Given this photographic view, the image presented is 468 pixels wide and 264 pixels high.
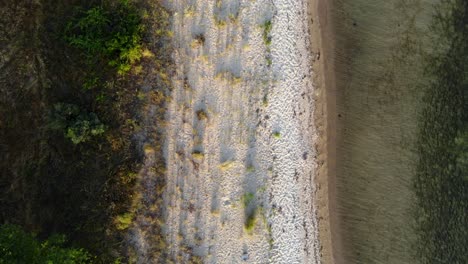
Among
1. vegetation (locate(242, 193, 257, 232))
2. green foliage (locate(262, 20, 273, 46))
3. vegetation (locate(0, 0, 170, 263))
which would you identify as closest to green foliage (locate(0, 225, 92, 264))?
vegetation (locate(0, 0, 170, 263))

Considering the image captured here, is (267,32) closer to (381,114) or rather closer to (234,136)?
(234,136)

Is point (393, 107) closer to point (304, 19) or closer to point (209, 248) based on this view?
point (304, 19)

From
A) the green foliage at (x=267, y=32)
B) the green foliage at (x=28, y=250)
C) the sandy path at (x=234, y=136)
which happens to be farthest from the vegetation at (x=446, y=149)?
the green foliage at (x=28, y=250)

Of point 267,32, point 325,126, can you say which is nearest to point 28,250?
point 267,32

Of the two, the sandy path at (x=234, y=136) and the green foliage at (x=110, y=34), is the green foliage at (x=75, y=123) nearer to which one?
the green foliage at (x=110, y=34)

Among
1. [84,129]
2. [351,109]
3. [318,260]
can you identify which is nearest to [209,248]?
[318,260]

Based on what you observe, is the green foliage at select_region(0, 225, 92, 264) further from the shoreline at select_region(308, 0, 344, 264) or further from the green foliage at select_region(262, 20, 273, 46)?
the green foliage at select_region(262, 20, 273, 46)

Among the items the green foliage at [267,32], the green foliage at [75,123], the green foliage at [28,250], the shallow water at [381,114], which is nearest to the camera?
the green foliage at [28,250]
